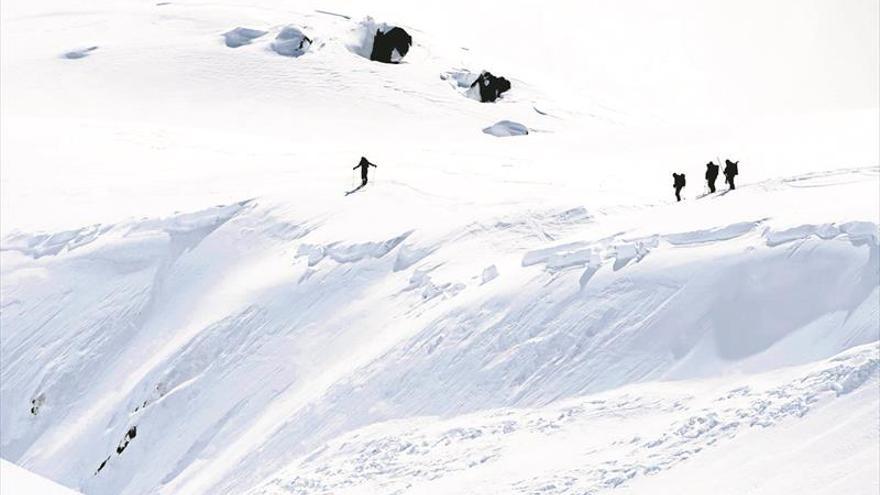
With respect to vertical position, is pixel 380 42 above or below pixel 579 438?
below

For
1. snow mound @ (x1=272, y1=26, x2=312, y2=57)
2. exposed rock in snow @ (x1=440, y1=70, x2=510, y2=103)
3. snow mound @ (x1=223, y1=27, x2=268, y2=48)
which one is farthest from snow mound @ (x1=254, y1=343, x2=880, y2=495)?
snow mound @ (x1=223, y1=27, x2=268, y2=48)

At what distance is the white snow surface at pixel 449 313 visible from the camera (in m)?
20.7

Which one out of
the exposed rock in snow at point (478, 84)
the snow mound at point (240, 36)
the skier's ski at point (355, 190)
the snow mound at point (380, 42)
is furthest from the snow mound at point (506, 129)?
the skier's ski at point (355, 190)

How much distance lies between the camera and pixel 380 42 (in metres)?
75.3

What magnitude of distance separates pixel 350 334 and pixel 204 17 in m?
55.9

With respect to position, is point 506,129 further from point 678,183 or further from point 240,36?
point 678,183

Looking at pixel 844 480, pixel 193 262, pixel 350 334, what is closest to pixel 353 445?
pixel 350 334

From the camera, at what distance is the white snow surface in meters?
20.7

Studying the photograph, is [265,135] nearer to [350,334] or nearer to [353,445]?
[350,334]

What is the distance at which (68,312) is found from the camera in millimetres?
34250

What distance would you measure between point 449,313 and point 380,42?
50.7 metres

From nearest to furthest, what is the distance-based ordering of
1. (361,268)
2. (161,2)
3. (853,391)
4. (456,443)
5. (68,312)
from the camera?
(853,391), (456,443), (361,268), (68,312), (161,2)

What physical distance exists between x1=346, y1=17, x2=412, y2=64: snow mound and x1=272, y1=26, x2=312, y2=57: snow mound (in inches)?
102

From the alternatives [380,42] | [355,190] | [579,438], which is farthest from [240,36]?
[579,438]
